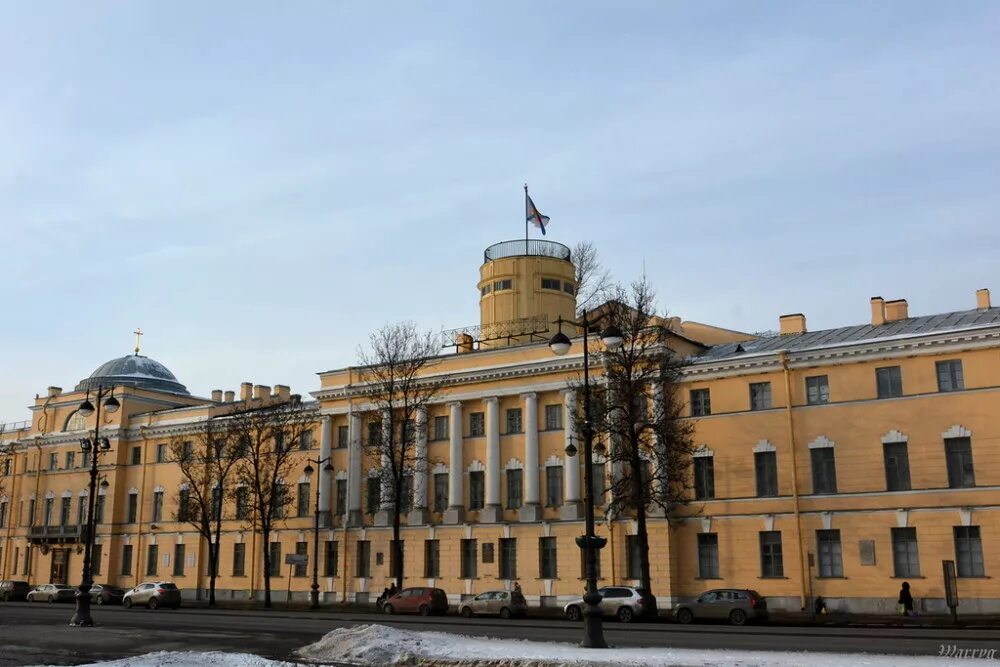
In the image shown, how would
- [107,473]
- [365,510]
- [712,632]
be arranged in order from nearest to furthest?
1. [712,632]
2. [365,510]
3. [107,473]

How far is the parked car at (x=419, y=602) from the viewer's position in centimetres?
4638

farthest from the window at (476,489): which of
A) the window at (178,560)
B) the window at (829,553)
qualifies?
the window at (178,560)

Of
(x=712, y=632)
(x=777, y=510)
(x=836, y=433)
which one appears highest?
(x=836, y=433)

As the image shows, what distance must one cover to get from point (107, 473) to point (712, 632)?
2228 inches

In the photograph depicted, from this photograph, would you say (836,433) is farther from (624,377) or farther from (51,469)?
(51,469)

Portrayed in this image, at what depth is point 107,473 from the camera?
7412 cm

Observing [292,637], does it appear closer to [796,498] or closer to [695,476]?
[695,476]

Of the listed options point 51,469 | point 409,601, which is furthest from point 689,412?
point 51,469

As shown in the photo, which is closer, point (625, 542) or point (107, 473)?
point (625, 542)

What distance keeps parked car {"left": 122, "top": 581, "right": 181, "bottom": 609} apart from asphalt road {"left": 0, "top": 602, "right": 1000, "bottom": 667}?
1752cm

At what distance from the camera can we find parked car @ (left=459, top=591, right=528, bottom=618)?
45188 millimetres

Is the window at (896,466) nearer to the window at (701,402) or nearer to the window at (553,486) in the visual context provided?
the window at (701,402)

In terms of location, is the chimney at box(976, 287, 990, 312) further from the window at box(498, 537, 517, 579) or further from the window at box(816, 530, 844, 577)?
the window at box(498, 537, 517, 579)

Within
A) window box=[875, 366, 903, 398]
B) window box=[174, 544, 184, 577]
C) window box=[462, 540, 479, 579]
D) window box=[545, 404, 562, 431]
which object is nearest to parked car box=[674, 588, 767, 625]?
window box=[875, 366, 903, 398]
